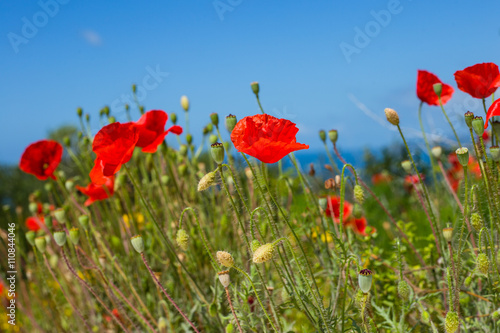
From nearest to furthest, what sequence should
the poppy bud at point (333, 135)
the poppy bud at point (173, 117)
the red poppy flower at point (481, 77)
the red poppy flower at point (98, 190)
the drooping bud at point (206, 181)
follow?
the drooping bud at point (206, 181) < the red poppy flower at point (481, 77) < the poppy bud at point (333, 135) < the red poppy flower at point (98, 190) < the poppy bud at point (173, 117)

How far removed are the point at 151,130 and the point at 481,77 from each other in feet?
3.82

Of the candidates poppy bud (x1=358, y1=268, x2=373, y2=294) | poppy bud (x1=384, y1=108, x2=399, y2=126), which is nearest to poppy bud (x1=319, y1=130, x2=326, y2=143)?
poppy bud (x1=384, y1=108, x2=399, y2=126)

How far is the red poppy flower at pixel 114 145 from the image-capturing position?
1.49 meters

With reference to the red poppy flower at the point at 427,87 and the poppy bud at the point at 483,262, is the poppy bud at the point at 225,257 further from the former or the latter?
the red poppy flower at the point at 427,87

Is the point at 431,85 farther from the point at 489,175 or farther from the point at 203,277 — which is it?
the point at 203,277

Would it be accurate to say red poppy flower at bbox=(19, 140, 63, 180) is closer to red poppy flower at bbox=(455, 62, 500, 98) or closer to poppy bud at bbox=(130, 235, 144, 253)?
poppy bud at bbox=(130, 235, 144, 253)

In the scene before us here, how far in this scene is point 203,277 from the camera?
7.29 ft

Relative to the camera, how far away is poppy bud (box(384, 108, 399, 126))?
131cm

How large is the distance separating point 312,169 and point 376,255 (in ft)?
1.46

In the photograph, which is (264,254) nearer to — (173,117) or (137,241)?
(137,241)

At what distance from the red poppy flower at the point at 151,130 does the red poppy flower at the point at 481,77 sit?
3.51ft

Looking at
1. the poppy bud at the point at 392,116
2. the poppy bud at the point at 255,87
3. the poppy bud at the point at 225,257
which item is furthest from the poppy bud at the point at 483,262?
the poppy bud at the point at 255,87

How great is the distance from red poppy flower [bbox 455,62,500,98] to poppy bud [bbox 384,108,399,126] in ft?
1.06

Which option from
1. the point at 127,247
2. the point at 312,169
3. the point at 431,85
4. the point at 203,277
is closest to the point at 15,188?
the point at 127,247
